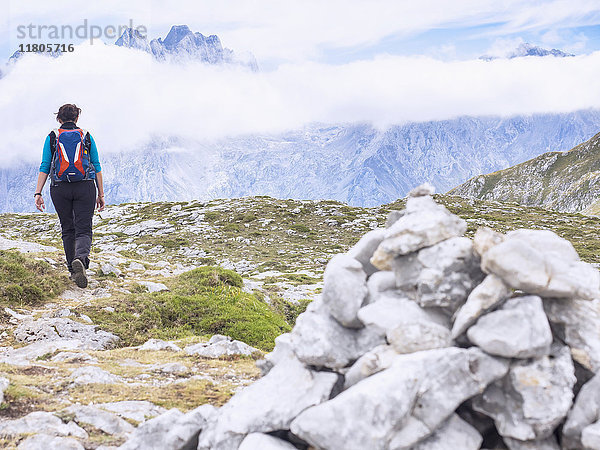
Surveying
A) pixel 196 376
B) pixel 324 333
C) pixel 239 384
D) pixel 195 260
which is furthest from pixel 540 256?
pixel 195 260

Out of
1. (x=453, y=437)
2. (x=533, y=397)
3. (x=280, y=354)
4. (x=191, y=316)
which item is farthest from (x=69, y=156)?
(x=533, y=397)

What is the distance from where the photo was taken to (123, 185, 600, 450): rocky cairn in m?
4.80

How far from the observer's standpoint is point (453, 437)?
492cm

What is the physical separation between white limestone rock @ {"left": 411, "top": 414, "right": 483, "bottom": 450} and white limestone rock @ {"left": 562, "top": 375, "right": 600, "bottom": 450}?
2.99 feet

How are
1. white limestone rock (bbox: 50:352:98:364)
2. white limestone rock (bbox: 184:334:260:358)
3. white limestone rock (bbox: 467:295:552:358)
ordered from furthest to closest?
white limestone rock (bbox: 184:334:260:358)
white limestone rock (bbox: 50:352:98:364)
white limestone rock (bbox: 467:295:552:358)

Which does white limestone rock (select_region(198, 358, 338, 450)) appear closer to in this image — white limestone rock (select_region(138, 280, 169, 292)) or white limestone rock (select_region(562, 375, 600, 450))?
white limestone rock (select_region(562, 375, 600, 450))

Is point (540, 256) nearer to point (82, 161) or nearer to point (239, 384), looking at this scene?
point (239, 384)

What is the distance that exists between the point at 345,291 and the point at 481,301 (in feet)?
5.83

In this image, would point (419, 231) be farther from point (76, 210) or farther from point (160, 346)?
point (76, 210)

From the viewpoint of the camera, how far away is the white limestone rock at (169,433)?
5.71 metres

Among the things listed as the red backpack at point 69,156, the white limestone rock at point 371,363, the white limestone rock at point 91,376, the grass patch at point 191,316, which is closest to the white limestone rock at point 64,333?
the grass patch at point 191,316

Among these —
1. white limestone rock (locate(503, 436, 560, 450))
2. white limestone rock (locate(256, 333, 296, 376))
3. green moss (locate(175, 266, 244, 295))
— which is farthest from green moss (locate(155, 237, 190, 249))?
white limestone rock (locate(503, 436, 560, 450))

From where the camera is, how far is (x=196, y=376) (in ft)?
31.6

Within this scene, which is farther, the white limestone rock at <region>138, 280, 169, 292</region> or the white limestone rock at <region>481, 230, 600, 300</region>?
the white limestone rock at <region>138, 280, 169, 292</region>
